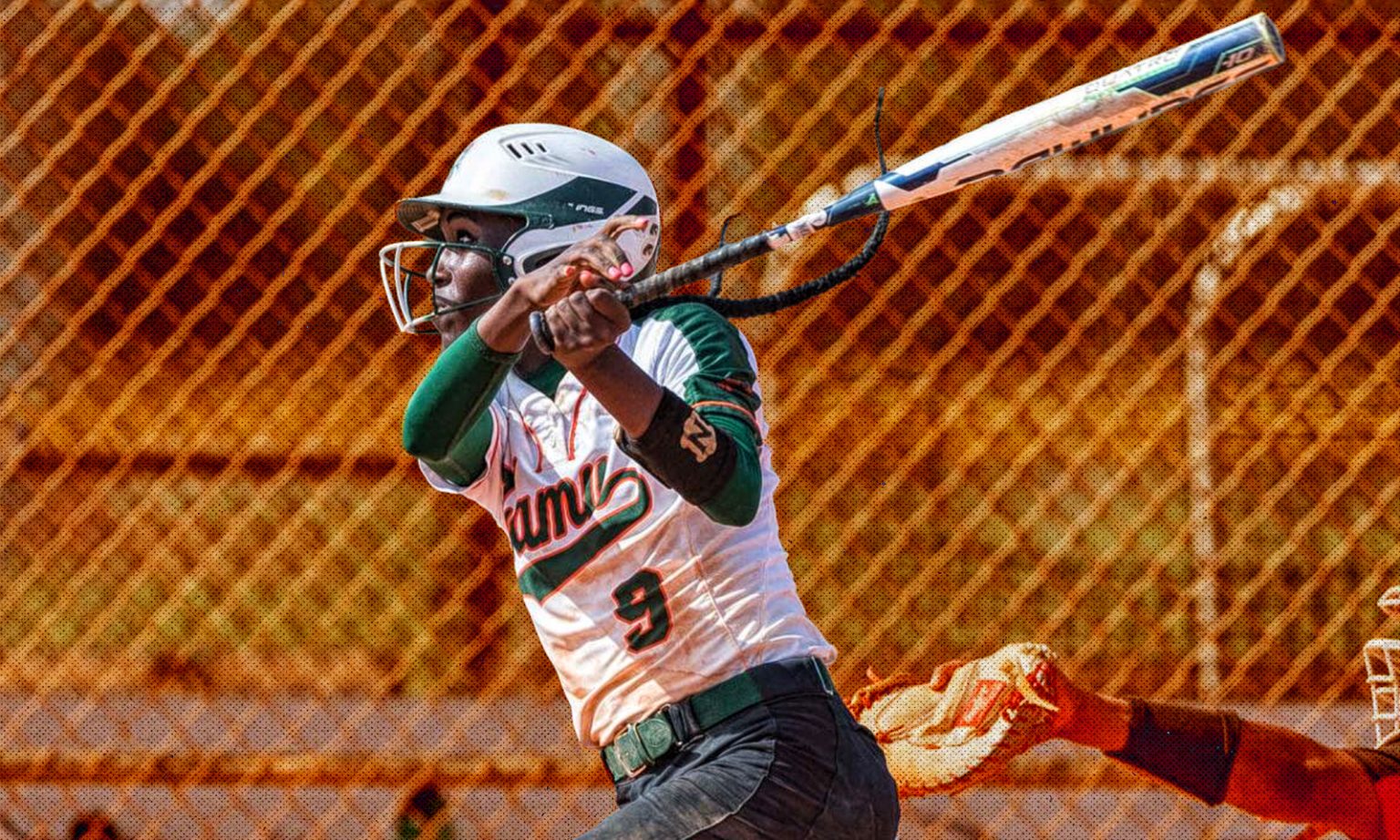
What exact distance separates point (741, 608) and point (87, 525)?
12.7 ft

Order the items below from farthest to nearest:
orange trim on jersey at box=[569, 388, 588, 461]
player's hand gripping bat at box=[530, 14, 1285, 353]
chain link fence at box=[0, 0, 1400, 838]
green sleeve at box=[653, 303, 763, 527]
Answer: chain link fence at box=[0, 0, 1400, 838]
orange trim on jersey at box=[569, 388, 588, 461]
green sleeve at box=[653, 303, 763, 527]
player's hand gripping bat at box=[530, 14, 1285, 353]

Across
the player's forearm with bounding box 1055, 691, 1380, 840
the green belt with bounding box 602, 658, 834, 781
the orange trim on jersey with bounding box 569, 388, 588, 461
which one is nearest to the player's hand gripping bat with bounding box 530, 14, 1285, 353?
the orange trim on jersey with bounding box 569, 388, 588, 461

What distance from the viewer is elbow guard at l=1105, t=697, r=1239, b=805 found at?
10.9ft

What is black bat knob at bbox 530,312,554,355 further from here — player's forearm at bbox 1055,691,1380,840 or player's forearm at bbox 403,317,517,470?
player's forearm at bbox 1055,691,1380,840

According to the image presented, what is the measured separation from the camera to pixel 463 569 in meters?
4.25

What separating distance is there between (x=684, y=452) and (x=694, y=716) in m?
0.45

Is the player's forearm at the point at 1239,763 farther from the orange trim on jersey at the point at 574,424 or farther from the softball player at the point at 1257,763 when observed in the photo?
the orange trim on jersey at the point at 574,424

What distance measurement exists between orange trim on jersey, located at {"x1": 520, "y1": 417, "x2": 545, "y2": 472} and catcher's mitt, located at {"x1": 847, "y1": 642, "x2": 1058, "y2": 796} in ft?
3.43

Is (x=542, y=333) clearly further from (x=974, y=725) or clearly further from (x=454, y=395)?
(x=974, y=725)

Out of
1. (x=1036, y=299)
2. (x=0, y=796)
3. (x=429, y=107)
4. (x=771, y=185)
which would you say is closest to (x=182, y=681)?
(x=0, y=796)

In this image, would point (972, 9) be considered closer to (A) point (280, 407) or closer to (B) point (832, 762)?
(A) point (280, 407)

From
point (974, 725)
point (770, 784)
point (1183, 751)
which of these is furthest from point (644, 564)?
point (1183, 751)

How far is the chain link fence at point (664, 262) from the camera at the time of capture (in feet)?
12.5

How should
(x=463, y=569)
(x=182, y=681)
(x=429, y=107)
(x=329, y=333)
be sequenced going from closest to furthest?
(x=429, y=107)
(x=463, y=569)
(x=182, y=681)
(x=329, y=333)
